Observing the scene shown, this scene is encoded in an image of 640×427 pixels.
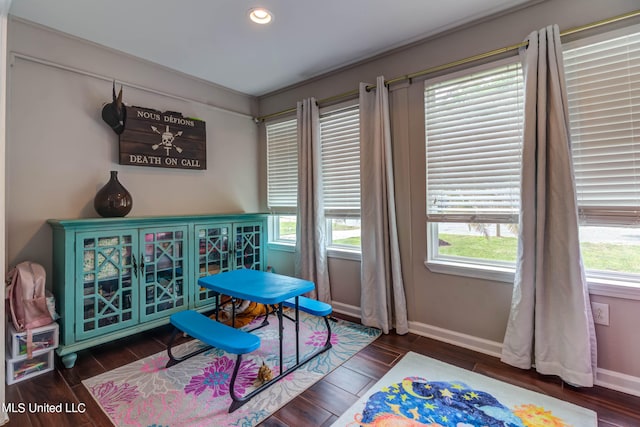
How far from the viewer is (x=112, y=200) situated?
2.38m

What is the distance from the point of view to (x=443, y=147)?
2404 mm

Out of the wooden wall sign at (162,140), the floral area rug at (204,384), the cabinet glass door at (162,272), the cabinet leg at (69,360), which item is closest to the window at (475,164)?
the floral area rug at (204,384)

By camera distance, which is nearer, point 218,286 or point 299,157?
point 218,286

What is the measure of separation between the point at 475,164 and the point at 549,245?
2.43 ft

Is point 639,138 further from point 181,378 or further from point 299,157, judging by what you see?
point 181,378

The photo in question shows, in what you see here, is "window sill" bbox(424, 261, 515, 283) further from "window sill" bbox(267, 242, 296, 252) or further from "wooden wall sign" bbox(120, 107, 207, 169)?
"wooden wall sign" bbox(120, 107, 207, 169)

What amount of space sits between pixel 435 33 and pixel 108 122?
2835 mm

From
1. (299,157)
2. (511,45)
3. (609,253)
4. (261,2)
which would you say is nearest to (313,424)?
(609,253)

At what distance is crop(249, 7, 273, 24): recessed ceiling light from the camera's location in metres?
2.08

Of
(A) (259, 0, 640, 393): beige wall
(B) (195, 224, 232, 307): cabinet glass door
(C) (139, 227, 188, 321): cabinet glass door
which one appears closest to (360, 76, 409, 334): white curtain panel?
(A) (259, 0, 640, 393): beige wall

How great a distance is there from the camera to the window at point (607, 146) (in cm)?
175

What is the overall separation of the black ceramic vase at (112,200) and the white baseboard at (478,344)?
2.17m

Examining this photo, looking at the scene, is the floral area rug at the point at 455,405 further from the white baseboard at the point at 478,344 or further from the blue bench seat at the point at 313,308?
the blue bench seat at the point at 313,308

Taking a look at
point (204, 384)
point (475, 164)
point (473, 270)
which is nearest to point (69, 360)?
point (204, 384)
